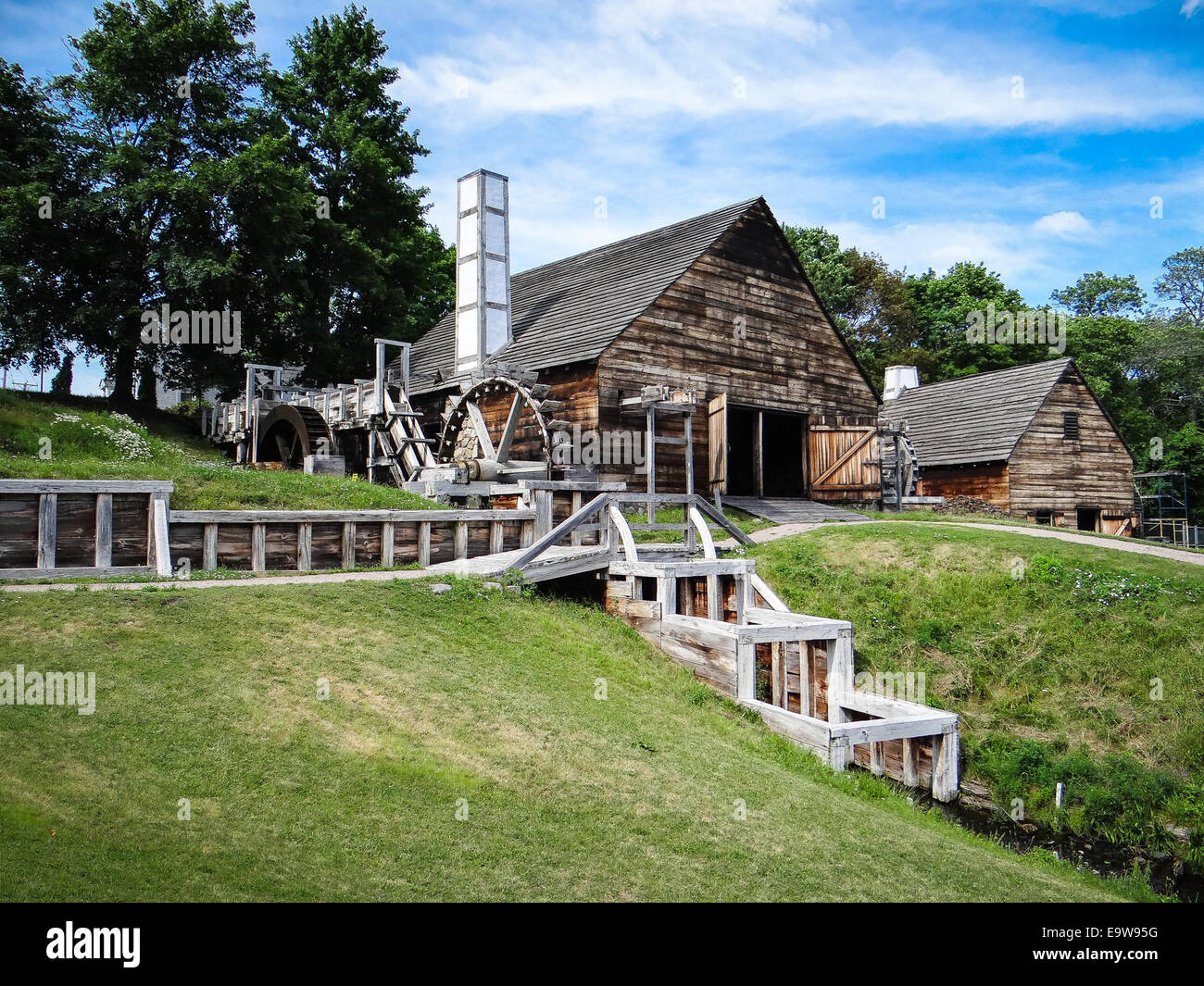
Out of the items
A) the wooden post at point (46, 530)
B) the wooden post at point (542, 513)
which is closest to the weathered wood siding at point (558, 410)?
the wooden post at point (542, 513)

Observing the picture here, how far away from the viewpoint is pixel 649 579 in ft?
42.9

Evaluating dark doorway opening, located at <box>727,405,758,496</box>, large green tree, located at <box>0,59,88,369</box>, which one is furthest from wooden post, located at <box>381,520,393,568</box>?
large green tree, located at <box>0,59,88,369</box>

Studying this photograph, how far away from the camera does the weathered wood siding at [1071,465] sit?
27.8 meters

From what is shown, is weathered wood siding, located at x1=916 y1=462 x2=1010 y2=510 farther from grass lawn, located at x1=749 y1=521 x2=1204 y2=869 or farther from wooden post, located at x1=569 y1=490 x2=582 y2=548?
wooden post, located at x1=569 y1=490 x2=582 y2=548

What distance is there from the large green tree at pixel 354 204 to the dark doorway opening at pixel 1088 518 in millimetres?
27105

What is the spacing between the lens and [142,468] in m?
13.4

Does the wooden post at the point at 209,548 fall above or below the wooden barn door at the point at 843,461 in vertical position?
below

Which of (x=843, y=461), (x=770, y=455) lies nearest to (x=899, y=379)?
(x=770, y=455)

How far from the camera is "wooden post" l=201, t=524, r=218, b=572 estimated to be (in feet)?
35.1

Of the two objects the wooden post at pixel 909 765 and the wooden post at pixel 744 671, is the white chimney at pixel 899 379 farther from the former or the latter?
the wooden post at pixel 744 671

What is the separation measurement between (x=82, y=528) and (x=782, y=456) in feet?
69.8

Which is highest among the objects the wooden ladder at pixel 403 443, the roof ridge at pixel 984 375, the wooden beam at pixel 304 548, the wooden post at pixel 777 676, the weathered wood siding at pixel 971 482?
the roof ridge at pixel 984 375

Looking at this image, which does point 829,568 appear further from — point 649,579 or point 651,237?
point 651,237
